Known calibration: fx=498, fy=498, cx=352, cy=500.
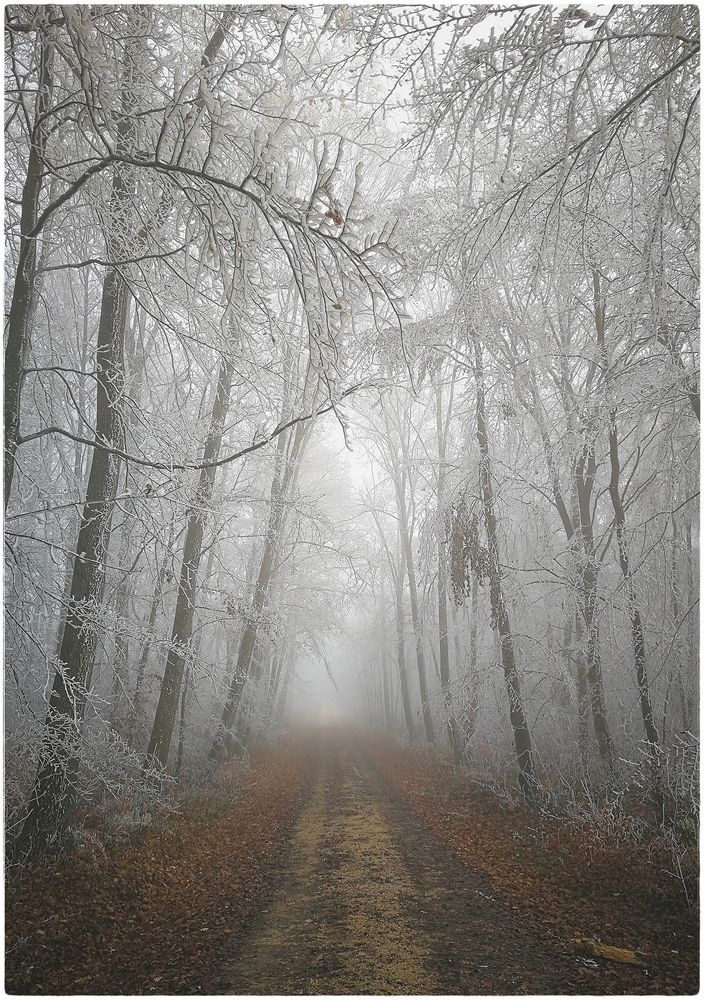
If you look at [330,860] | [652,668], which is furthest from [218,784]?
[652,668]

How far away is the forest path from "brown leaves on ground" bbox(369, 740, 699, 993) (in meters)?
0.29

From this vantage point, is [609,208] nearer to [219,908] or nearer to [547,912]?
[547,912]

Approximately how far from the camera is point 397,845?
5.57 metres

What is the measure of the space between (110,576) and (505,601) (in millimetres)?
6160

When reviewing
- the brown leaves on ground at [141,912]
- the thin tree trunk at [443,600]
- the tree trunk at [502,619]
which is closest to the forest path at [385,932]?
the brown leaves on ground at [141,912]

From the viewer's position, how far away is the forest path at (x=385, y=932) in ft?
9.65

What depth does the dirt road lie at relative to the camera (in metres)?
2.94

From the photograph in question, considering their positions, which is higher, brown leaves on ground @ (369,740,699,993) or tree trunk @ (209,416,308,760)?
tree trunk @ (209,416,308,760)

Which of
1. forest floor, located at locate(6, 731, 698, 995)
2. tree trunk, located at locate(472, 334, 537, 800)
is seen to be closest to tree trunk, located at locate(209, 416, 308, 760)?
forest floor, located at locate(6, 731, 698, 995)

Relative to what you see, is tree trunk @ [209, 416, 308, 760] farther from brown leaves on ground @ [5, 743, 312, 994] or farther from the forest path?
the forest path

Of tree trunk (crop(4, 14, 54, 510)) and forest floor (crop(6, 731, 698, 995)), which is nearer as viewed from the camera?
forest floor (crop(6, 731, 698, 995))

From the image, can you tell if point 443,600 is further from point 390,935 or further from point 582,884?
point 390,935

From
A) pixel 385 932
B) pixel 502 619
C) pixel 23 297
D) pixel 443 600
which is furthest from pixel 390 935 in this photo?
pixel 443 600

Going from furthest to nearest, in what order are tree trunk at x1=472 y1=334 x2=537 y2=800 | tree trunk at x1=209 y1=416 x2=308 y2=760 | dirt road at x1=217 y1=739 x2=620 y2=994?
tree trunk at x1=209 y1=416 x2=308 y2=760 < tree trunk at x1=472 y1=334 x2=537 y2=800 < dirt road at x1=217 y1=739 x2=620 y2=994
